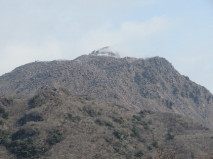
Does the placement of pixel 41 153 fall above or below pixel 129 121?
below

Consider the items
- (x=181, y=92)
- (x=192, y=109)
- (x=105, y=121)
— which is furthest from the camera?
(x=181, y=92)

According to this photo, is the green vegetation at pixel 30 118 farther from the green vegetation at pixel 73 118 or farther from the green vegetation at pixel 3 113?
the green vegetation at pixel 73 118

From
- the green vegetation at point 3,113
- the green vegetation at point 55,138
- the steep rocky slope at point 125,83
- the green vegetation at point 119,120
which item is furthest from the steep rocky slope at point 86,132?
the steep rocky slope at point 125,83

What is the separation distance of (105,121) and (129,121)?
8.57m

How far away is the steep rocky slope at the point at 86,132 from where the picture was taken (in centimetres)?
5972

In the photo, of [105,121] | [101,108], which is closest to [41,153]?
[105,121]

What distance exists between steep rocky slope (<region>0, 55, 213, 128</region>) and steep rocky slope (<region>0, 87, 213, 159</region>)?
A: 32235 millimetres

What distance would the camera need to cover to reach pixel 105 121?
74.1m

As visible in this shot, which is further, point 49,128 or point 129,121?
point 129,121

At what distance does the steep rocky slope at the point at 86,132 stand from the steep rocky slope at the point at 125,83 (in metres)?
32.2

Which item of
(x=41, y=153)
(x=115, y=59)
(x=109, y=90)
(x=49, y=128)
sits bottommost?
(x=41, y=153)

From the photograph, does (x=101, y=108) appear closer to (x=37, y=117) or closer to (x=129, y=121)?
(x=129, y=121)

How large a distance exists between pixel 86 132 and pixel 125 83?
72.5 meters

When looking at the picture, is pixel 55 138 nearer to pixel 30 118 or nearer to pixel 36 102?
pixel 30 118
